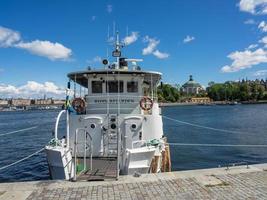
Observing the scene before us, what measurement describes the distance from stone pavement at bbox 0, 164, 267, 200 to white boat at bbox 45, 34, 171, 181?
1607 millimetres

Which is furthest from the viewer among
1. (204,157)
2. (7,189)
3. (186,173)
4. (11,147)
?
(11,147)

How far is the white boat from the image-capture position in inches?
418

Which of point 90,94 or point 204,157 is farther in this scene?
point 204,157

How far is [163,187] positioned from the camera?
292 inches

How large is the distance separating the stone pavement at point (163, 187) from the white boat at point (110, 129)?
1.61 meters

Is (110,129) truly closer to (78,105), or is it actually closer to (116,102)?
(116,102)

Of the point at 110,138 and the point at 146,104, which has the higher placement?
the point at 146,104

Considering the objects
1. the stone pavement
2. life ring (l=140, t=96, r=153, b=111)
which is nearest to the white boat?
life ring (l=140, t=96, r=153, b=111)

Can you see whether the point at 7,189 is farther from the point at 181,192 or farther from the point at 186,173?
the point at 186,173

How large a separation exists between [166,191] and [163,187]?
281 millimetres

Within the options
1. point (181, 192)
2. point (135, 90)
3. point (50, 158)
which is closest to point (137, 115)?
point (135, 90)

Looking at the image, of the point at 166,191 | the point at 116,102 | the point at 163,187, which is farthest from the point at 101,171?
the point at 116,102

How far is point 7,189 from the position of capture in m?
7.35

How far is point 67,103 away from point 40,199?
4.97m
